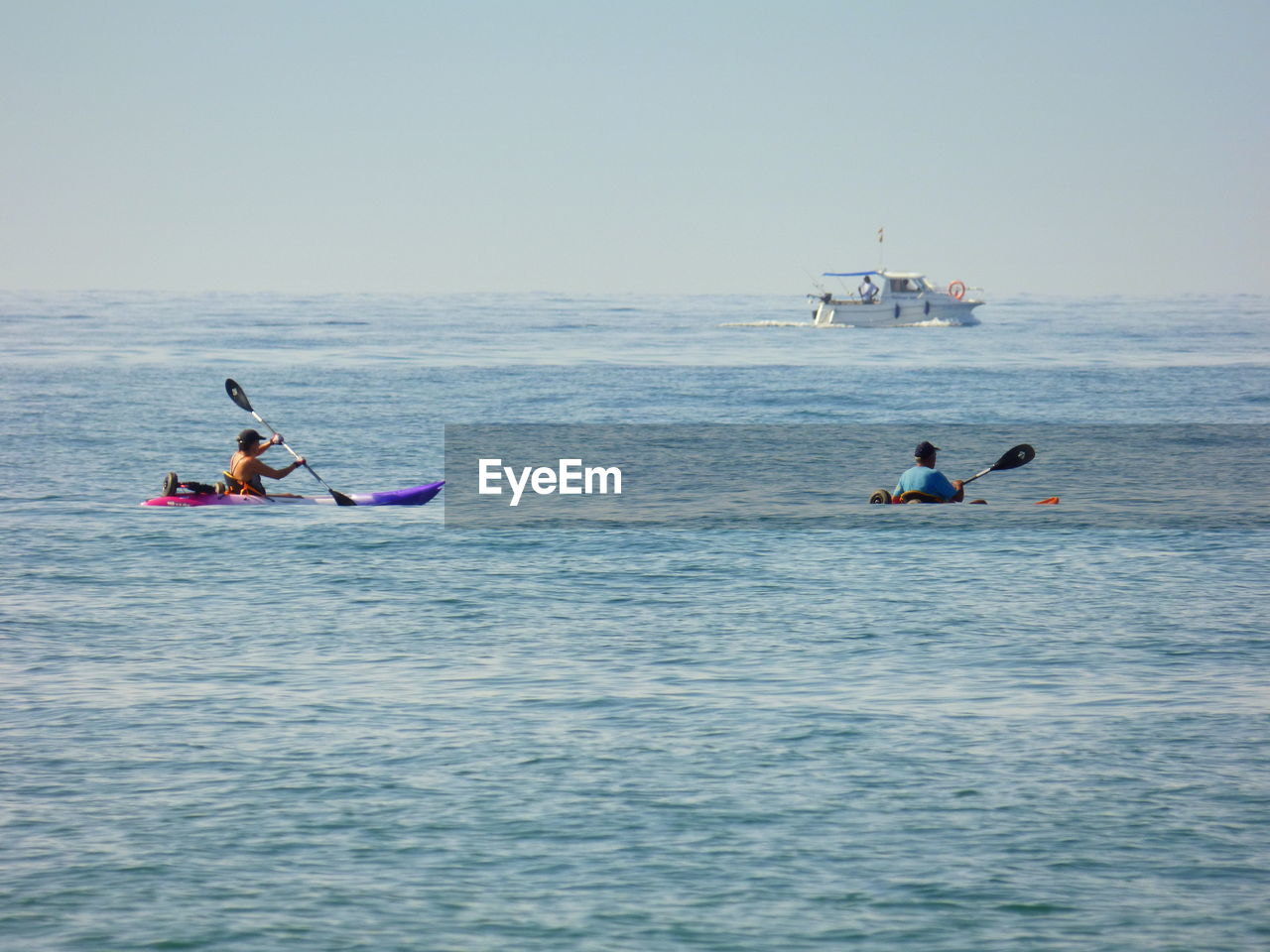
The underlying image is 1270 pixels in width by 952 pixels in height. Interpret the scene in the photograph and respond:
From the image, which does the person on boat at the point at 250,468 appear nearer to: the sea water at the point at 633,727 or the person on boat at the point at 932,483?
the sea water at the point at 633,727

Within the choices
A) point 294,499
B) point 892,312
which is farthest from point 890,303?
point 294,499

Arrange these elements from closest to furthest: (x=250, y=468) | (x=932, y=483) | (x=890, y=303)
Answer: (x=932, y=483), (x=250, y=468), (x=890, y=303)

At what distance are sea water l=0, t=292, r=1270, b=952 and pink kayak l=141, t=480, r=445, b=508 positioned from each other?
25 centimetres

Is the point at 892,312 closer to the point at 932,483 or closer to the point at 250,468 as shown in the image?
the point at 932,483

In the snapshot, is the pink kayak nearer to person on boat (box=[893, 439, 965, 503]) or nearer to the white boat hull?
person on boat (box=[893, 439, 965, 503])

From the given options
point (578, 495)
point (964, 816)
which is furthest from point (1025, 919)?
point (578, 495)

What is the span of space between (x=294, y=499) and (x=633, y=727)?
13654mm

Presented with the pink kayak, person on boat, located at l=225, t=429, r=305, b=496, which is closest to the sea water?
the pink kayak

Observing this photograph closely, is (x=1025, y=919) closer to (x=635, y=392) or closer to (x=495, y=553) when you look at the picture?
(x=495, y=553)

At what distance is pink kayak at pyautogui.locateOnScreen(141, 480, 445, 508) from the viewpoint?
902 inches

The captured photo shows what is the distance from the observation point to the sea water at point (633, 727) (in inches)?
331

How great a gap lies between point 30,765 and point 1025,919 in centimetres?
676

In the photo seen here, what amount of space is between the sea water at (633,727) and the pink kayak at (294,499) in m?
0.25

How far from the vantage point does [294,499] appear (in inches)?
952
